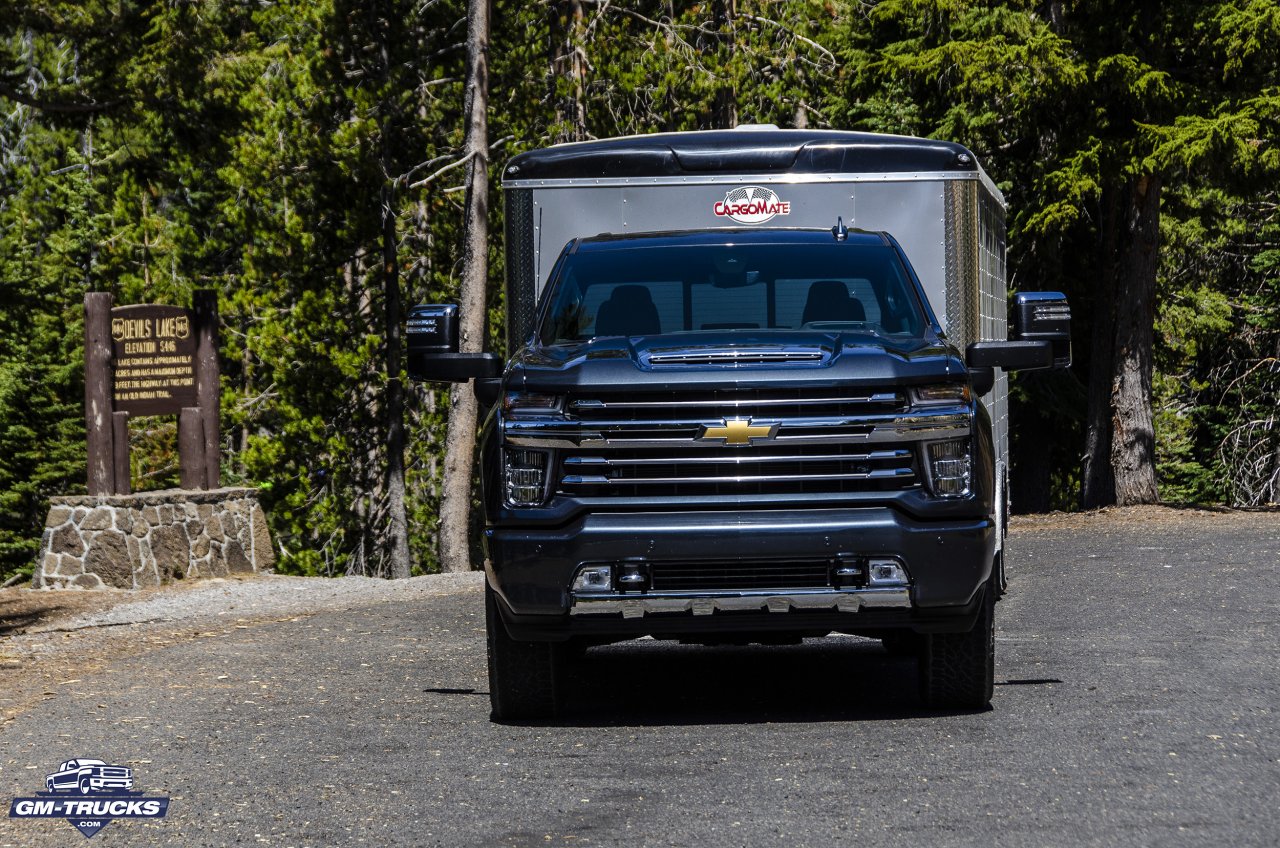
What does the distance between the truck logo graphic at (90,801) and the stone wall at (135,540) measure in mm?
9992

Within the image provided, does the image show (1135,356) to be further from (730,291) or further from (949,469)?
(949,469)

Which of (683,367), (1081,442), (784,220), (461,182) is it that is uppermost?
(461,182)

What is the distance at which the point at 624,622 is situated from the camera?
7.31 metres

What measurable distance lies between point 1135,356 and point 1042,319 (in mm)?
15763

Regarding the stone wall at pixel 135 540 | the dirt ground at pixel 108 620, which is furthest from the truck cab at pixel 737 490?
the stone wall at pixel 135 540

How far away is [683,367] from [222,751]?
8.70 ft

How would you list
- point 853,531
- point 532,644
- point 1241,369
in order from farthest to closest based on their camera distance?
point 1241,369
point 532,644
point 853,531

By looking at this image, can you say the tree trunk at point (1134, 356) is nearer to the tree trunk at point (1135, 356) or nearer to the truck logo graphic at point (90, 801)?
the tree trunk at point (1135, 356)

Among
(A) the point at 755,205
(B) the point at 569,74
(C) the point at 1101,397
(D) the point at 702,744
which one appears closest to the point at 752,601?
(D) the point at 702,744

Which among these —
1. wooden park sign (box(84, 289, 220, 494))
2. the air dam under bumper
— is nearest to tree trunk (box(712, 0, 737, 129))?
wooden park sign (box(84, 289, 220, 494))

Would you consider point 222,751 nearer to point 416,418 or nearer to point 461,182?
point 461,182

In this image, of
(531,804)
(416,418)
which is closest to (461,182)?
(416,418)

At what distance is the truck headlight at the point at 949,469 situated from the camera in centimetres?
729

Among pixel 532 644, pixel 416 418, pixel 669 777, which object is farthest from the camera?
pixel 416 418
